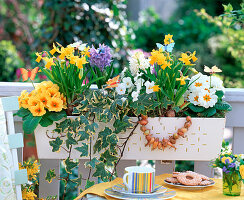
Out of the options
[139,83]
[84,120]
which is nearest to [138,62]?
[139,83]

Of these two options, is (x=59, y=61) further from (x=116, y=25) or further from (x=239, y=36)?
(x=116, y=25)

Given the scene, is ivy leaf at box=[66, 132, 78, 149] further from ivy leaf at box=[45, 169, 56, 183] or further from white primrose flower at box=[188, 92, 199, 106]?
white primrose flower at box=[188, 92, 199, 106]

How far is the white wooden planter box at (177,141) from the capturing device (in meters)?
1.64

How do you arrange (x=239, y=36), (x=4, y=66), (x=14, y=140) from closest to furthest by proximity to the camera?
1. (x=14, y=140)
2. (x=239, y=36)
3. (x=4, y=66)

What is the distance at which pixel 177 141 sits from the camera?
1.67 m

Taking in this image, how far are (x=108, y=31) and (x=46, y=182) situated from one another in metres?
1.78

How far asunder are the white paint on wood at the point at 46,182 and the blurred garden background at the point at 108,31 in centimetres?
45

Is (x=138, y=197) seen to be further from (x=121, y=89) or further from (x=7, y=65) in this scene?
(x=7, y=65)

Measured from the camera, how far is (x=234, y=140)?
1.87 metres

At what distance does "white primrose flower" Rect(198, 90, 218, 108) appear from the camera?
1.60 metres

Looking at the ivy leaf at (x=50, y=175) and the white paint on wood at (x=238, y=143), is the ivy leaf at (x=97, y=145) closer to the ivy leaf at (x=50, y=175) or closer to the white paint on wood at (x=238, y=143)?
the ivy leaf at (x=50, y=175)

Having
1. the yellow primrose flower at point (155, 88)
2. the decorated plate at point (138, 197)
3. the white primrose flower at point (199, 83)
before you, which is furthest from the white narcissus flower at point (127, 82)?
the decorated plate at point (138, 197)

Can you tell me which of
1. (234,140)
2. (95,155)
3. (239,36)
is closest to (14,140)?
(95,155)

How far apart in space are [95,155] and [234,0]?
7763 millimetres
